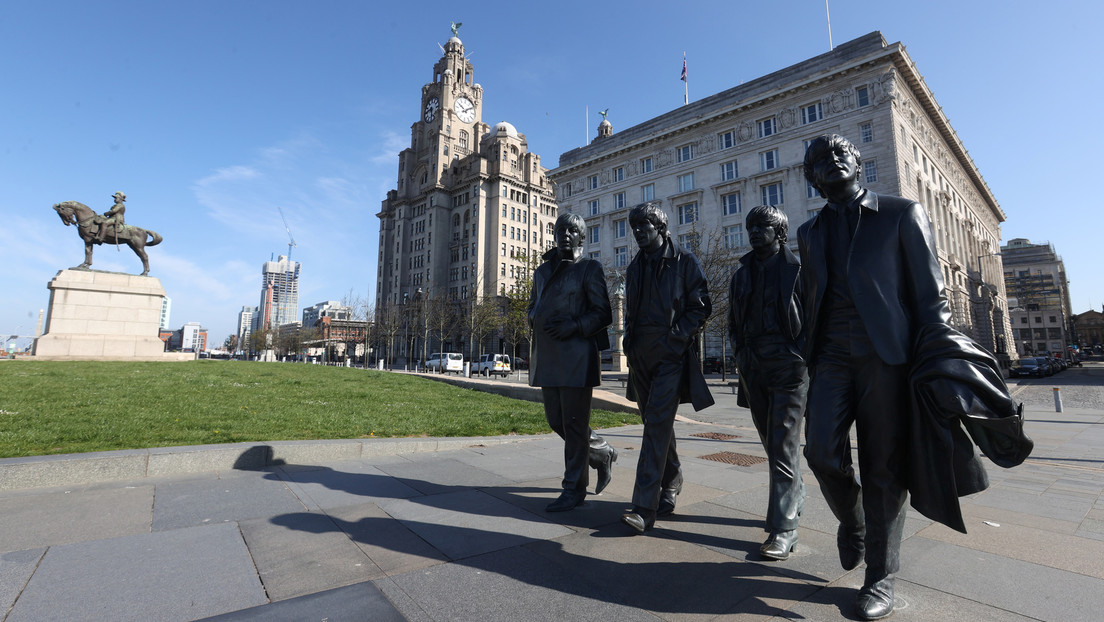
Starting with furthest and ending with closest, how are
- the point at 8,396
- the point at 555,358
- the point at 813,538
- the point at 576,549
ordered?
1. the point at 8,396
2. the point at 555,358
3. the point at 813,538
4. the point at 576,549

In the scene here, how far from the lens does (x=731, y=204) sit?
45.1 metres

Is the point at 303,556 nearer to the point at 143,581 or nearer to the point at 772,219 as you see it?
the point at 143,581

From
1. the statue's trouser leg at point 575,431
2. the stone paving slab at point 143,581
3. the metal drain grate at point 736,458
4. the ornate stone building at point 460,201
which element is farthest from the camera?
the ornate stone building at point 460,201

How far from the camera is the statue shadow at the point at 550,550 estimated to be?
262 centimetres

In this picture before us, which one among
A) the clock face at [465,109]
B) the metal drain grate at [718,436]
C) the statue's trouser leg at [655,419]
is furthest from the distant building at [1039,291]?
the statue's trouser leg at [655,419]

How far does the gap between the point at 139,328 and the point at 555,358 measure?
33482 millimetres

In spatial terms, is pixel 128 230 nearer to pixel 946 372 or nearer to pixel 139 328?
pixel 139 328

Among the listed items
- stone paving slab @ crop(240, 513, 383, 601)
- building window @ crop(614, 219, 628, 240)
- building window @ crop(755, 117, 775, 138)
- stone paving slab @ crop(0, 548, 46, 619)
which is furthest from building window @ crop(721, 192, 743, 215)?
stone paving slab @ crop(0, 548, 46, 619)

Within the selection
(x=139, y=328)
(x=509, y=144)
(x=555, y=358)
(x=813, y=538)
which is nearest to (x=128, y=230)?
(x=139, y=328)

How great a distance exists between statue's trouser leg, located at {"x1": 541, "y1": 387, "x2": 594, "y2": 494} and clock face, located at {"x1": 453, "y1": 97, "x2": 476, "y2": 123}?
96.3 meters

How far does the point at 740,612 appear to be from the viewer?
2.42 m

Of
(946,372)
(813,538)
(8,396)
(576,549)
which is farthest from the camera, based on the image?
(8,396)

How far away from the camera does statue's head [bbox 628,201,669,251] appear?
4.08 m

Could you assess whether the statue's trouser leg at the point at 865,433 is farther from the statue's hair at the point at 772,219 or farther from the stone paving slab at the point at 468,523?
the stone paving slab at the point at 468,523
